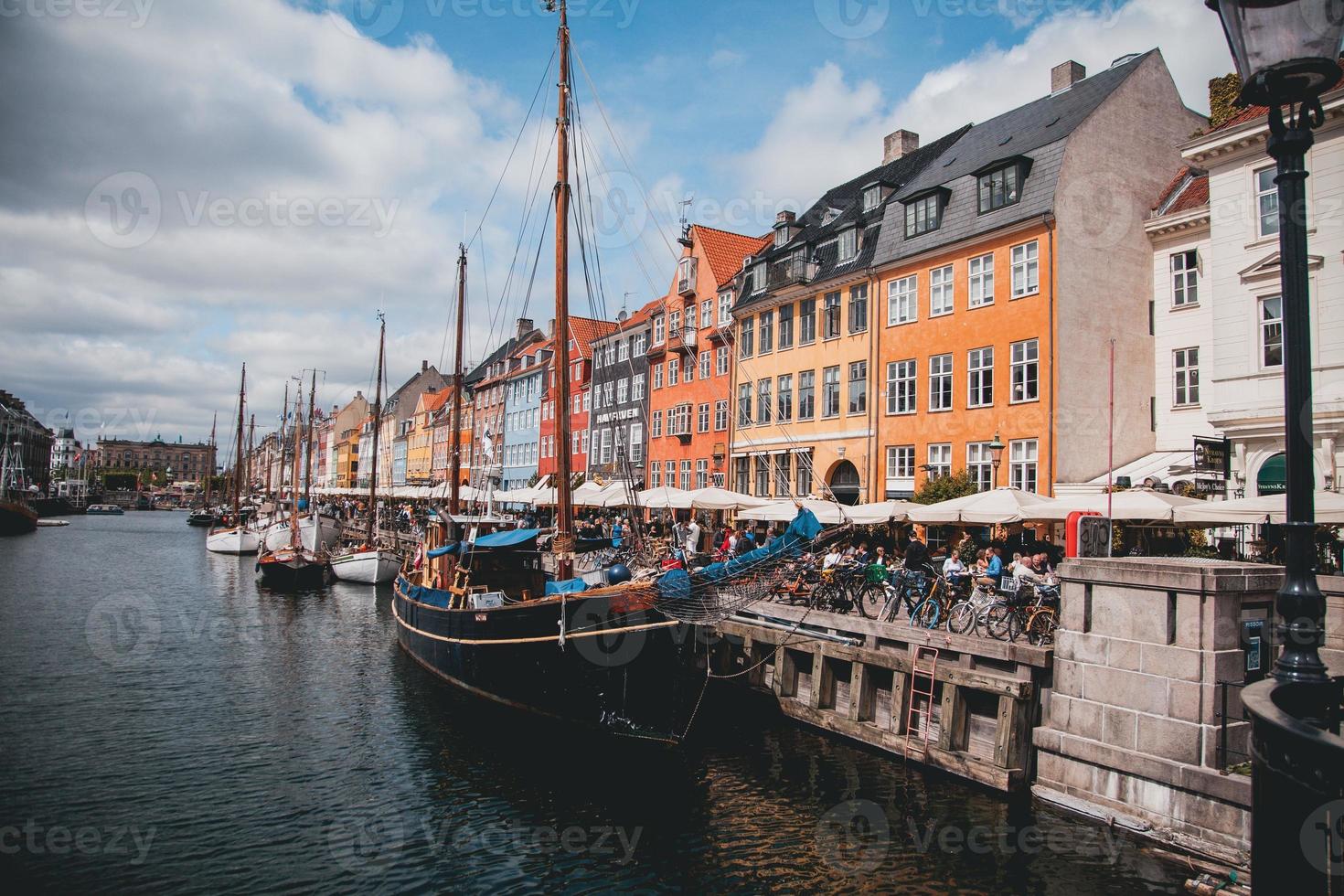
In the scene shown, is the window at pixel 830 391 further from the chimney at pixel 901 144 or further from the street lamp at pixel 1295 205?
the street lamp at pixel 1295 205

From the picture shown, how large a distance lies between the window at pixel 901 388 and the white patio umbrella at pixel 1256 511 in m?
14.6

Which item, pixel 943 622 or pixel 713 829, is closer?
pixel 713 829

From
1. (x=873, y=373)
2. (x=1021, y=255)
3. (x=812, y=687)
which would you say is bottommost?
(x=812, y=687)

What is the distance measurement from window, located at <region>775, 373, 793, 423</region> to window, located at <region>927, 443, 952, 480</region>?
28.6ft

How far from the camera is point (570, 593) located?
53.2 ft

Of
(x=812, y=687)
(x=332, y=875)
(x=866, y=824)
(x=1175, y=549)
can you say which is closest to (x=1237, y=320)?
(x=1175, y=549)

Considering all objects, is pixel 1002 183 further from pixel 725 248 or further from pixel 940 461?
pixel 725 248

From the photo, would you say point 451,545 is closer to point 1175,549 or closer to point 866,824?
point 866,824

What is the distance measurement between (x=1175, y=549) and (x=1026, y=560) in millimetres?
8049

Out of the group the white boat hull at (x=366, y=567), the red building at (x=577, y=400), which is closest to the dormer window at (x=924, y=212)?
the red building at (x=577, y=400)

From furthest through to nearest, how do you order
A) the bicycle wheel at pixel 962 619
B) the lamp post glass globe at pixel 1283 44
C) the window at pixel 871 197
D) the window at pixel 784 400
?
the window at pixel 784 400 → the window at pixel 871 197 → the bicycle wheel at pixel 962 619 → the lamp post glass globe at pixel 1283 44

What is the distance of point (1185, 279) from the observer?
27781 mm

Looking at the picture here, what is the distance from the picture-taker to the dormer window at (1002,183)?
1156 inches

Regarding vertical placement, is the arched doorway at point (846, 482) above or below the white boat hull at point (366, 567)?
above
